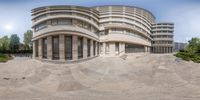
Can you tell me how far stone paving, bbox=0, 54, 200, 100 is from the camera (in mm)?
15695

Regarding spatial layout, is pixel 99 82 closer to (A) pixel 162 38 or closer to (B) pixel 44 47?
(B) pixel 44 47

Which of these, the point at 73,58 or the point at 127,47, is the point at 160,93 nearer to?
the point at 73,58

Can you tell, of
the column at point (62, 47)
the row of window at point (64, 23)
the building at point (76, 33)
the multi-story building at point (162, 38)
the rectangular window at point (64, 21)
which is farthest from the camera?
the multi-story building at point (162, 38)

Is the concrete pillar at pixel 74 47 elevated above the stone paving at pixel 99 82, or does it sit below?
above

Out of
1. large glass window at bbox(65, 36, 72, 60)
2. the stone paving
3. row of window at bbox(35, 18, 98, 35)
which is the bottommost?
the stone paving

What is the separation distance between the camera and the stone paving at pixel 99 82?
1570cm

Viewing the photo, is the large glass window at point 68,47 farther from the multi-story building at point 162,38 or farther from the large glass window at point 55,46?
the multi-story building at point 162,38

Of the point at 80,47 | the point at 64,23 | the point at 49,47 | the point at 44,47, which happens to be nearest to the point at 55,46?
the point at 49,47

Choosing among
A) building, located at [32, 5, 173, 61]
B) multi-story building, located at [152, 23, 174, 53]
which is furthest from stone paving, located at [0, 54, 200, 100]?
multi-story building, located at [152, 23, 174, 53]

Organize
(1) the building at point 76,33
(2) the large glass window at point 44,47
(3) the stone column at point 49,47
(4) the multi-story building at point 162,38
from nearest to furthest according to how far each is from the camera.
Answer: (1) the building at point 76,33 < (3) the stone column at point 49,47 < (2) the large glass window at point 44,47 < (4) the multi-story building at point 162,38

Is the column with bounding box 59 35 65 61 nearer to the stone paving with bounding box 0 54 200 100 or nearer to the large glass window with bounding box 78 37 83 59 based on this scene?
the large glass window with bounding box 78 37 83 59

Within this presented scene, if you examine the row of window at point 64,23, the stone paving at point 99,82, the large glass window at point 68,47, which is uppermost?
the row of window at point 64,23

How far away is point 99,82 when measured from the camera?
20.0 m

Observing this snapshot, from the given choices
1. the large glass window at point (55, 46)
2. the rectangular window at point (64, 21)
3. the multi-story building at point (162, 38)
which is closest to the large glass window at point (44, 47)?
the large glass window at point (55, 46)
